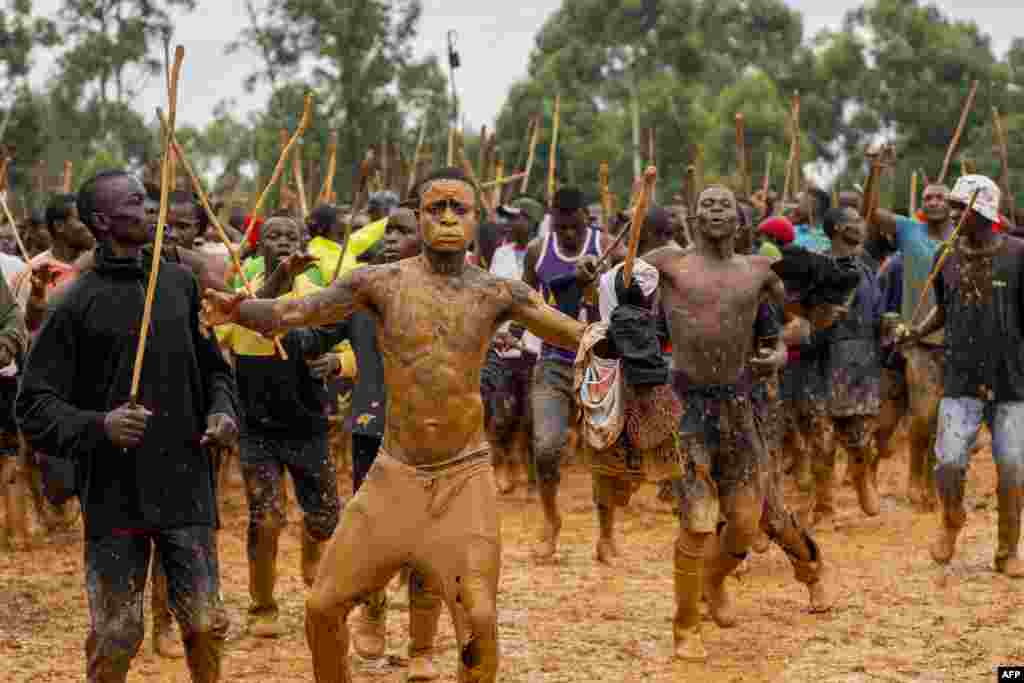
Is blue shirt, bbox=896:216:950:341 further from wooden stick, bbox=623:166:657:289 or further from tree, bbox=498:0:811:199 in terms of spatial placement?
tree, bbox=498:0:811:199

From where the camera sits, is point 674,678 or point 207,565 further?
point 674,678

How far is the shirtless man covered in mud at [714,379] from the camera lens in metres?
8.00

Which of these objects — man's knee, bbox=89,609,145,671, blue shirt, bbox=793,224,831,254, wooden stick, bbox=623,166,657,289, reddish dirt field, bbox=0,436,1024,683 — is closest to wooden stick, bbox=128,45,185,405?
man's knee, bbox=89,609,145,671

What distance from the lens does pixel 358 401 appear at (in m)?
8.21

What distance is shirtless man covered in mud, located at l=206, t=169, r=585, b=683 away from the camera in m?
5.78

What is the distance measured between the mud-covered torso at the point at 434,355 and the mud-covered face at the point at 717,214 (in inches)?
87.9

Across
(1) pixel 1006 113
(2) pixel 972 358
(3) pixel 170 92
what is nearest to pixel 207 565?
(3) pixel 170 92

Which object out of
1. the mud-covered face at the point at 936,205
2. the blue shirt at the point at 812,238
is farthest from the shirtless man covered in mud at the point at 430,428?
the blue shirt at the point at 812,238

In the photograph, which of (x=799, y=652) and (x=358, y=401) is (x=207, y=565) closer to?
(x=358, y=401)

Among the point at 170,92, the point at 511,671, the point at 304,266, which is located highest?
the point at 170,92

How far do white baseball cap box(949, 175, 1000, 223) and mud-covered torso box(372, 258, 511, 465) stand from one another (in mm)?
4362

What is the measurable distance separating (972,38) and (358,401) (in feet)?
134

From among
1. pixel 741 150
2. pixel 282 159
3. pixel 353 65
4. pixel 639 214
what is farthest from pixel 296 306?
pixel 353 65

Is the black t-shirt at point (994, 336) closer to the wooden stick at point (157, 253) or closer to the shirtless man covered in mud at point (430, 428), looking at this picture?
the shirtless man covered in mud at point (430, 428)
